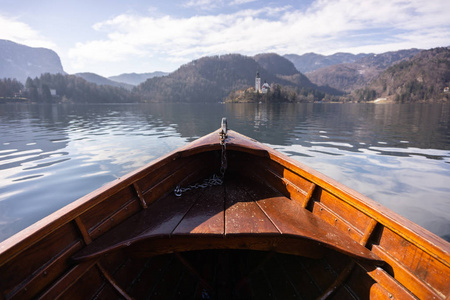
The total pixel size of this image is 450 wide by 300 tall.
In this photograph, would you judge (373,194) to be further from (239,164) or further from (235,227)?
(235,227)

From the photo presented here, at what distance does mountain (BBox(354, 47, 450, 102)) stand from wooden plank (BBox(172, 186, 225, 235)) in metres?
188

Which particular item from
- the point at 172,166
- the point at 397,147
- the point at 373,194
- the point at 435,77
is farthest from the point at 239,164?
the point at 435,77

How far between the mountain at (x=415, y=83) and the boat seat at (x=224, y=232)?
616ft

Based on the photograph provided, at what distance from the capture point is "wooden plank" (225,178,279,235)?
8.44 feet

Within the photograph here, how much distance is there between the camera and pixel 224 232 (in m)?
2.50

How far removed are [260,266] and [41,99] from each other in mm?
166300

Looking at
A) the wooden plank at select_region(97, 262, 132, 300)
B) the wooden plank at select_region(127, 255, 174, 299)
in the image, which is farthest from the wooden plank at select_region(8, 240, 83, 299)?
the wooden plank at select_region(127, 255, 174, 299)

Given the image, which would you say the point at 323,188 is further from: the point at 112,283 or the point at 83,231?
the point at 83,231

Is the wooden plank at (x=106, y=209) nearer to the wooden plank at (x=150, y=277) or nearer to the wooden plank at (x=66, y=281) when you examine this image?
the wooden plank at (x=66, y=281)

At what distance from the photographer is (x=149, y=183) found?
11.1 ft

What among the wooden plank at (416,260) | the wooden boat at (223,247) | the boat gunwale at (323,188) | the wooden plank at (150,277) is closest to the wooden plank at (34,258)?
the wooden boat at (223,247)

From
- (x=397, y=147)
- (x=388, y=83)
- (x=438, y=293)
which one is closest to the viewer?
(x=438, y=293)

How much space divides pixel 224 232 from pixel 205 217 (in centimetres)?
46

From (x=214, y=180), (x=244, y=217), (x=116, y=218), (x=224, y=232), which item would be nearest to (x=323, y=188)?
(x=244, y=217)
